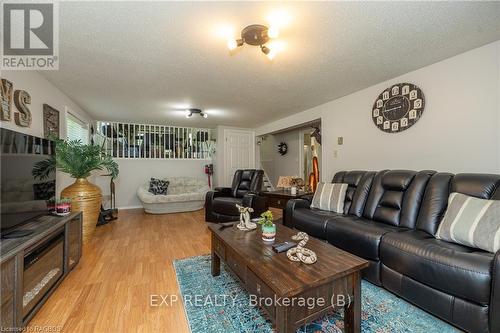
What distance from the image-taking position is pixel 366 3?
1460 mm

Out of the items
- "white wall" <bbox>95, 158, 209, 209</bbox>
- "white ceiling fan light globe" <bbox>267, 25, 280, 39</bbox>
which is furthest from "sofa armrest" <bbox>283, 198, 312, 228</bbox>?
"white wall" <bbox>95, 158, 209, 209</bbox>

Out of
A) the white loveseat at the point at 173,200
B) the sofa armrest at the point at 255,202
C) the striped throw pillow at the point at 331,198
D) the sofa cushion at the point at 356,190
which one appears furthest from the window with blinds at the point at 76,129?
the sofa cushion at the point at 356,190

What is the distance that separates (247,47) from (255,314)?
2.30 m

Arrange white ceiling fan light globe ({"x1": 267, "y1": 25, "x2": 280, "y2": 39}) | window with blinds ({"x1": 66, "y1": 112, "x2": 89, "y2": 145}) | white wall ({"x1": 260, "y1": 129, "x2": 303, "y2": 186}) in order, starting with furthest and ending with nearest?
1. white wall ({"x1": 260, "y1": 129, "x2": 303, "y2": 186})
2. window with blinds ({"x1": 66, "y1": 112, "x2": 89, "y2": 145})
3. white ceiling fan light globe ({"x1": 267, "y1": 25, "x2": 280, "y2": 39})

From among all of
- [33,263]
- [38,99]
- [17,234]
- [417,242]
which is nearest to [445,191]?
[417,242]

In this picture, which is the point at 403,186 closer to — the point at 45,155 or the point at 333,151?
the point at 333,151

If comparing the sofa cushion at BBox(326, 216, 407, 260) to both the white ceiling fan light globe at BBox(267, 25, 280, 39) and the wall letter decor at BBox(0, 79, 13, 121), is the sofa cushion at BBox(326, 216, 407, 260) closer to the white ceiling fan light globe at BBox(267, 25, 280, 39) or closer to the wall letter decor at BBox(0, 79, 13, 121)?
the white ceiling fan light globe at BBox(267, 25, 280, 39)

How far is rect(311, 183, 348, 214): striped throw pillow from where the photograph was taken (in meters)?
2.68

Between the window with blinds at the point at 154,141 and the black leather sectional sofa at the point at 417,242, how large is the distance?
4118 mm

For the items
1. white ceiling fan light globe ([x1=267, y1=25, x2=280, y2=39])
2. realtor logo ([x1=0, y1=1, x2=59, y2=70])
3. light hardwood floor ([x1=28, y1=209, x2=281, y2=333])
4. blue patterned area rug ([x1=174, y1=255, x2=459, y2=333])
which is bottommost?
blue patterned area rug ([x1=174, y1=255, x2=459, y2=333])

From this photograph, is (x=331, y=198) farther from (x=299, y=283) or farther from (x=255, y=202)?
(x=299, y=283)

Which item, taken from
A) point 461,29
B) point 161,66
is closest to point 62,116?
point 161,66

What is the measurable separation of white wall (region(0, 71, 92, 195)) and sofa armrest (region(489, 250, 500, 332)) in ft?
12.5

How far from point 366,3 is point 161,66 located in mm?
2028
